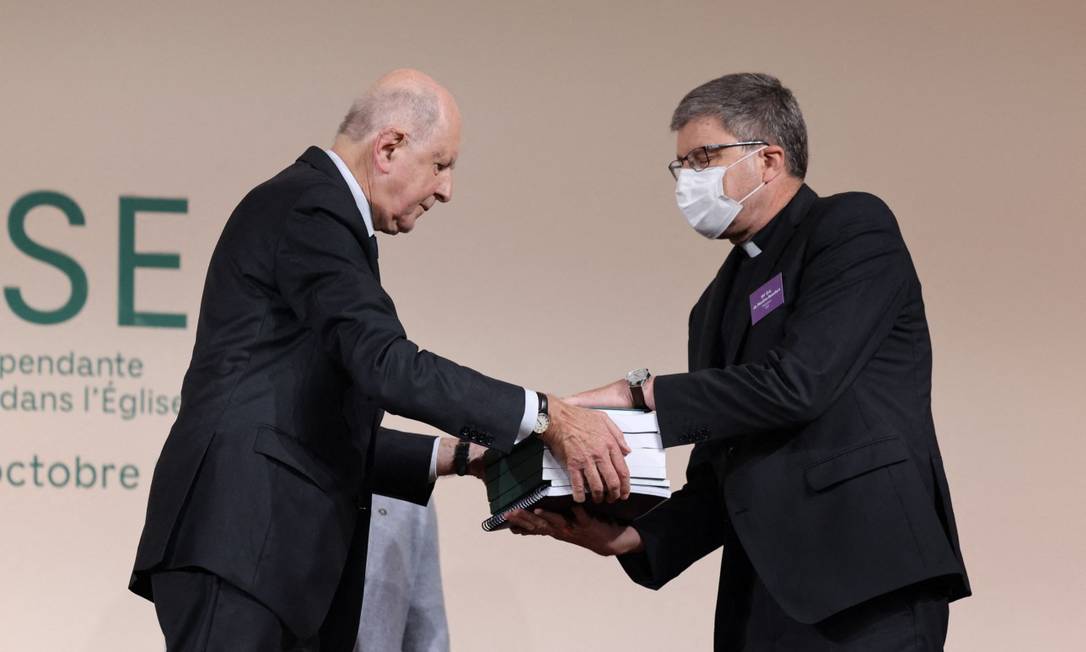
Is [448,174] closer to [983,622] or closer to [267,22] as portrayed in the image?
[267,22]

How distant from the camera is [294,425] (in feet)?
7.46

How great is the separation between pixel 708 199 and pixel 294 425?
0.98 meters

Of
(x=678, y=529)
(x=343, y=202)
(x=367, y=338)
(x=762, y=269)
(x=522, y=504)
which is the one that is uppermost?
(x=343, y=202)

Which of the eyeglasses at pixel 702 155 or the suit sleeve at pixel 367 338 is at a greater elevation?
the eyeglasses at pixel 702 155

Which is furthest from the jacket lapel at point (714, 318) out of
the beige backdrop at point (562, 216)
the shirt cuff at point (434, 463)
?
the beige backdrop at point (562, 216)

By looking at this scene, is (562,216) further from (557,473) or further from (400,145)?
(557,473)

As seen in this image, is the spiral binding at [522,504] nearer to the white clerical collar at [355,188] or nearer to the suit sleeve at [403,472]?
the suit sleeve at [403,472]

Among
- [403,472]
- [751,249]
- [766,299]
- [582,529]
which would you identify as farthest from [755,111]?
[403,472]

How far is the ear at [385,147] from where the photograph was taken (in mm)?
2529

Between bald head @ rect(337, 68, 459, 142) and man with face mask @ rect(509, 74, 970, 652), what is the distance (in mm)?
535

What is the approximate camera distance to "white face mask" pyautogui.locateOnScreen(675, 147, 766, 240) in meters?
2.69

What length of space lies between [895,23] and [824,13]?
0.81 ft

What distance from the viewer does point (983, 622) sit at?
173 inches

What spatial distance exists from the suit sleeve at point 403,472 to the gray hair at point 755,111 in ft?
3.00
